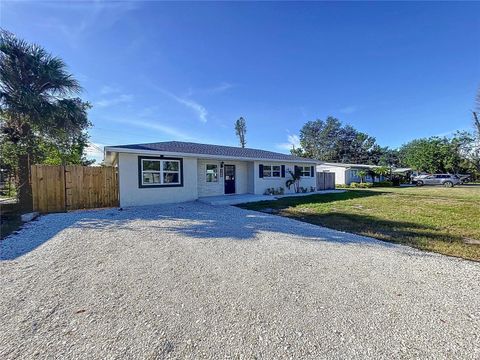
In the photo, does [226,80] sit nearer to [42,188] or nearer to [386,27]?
[386,27]

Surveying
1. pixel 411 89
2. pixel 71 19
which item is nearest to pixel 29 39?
pixel 71 19

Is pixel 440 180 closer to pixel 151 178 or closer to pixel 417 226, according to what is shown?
pixel 417 226

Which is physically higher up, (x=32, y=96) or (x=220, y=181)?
(x=32, y=96)

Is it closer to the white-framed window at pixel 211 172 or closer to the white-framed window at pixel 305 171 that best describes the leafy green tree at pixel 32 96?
the white-framed window at pixel 211 172

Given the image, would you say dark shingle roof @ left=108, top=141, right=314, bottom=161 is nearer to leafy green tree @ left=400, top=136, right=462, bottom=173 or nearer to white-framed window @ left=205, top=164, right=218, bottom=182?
white-framed window @ left=205, top=164, right=218, bottom=182

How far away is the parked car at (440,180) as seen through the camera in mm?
25681

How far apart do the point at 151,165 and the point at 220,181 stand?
4.36m

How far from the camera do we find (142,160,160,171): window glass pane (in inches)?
435

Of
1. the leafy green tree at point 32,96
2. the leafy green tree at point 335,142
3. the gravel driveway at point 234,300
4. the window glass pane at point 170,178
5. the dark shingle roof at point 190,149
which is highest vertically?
the leafy green tree at point 335,142

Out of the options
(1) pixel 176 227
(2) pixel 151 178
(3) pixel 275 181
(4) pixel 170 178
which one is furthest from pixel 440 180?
(1) pixel 176 227

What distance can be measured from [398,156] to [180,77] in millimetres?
58571

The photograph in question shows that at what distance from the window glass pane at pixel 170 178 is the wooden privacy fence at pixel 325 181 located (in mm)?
12882

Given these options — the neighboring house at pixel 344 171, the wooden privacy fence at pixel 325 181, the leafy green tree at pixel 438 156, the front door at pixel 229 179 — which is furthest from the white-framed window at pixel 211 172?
the leafy green tree at pixel 438 156

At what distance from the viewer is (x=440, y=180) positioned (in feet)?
86.7
